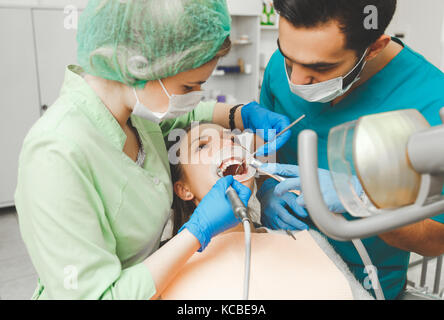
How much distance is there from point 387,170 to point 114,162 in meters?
0.71

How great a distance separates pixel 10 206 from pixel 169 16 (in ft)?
10.9

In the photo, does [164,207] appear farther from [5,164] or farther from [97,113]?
[5,164]

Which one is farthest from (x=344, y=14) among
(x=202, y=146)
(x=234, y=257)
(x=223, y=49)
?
(x=234, y=257)

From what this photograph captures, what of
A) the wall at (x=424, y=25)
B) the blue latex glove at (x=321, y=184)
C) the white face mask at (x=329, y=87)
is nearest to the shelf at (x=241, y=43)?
the wall at (x=424, y=25)

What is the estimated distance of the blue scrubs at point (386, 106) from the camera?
3.78 feet

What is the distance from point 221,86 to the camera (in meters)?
4.20

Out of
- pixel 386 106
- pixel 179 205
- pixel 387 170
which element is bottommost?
pixel 179 205

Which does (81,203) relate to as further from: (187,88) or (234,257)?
(234,257)

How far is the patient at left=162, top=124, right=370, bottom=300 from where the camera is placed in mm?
1073

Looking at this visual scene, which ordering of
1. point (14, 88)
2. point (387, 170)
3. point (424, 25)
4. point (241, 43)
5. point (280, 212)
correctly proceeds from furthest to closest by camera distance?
point (241, 43) → point (424, 25) → point (14, 88) → point (280, 212) → point (387, 170)

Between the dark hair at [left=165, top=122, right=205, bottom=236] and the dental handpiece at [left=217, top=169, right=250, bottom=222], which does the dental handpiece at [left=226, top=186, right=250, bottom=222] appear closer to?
the dental handpiece at [left=217, top=169, right=250, bottom=222]

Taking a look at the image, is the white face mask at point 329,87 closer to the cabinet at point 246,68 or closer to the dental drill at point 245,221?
the dental drill at point 245,221

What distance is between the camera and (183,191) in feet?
4.76
